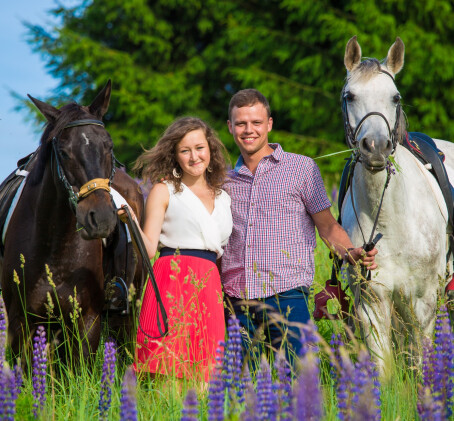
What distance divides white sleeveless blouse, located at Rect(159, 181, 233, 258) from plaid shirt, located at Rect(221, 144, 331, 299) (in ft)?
0.89

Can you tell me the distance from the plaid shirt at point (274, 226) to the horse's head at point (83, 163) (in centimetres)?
100

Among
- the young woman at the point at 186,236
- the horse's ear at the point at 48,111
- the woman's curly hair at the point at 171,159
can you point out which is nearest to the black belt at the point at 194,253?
the young woman at the point at 186,236

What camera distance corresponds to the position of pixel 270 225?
14.1 ft

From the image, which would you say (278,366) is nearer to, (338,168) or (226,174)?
(226,174)

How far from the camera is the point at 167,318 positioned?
3.59 metres

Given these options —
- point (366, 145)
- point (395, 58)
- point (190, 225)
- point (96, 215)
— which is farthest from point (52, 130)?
point (395, 58)

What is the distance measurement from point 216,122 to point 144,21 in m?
4.47

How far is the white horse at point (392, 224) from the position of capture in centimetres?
407

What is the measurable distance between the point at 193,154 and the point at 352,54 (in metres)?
1.34

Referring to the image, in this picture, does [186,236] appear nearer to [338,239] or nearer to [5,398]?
[338,239]

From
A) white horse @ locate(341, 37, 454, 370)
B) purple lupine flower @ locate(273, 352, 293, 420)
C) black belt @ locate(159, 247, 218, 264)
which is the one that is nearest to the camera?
purple lupine flower @ locate(273, 352, 293, 420)

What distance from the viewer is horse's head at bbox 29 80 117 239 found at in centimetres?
353

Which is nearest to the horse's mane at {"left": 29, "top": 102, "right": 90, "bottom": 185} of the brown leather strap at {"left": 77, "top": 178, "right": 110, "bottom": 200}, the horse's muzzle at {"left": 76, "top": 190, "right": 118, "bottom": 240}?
the brown leather strap at {"left": 77, "top": 178, "right": 110, "bottom": 200}

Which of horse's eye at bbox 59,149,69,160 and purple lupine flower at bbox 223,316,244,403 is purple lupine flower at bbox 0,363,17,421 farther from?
horse's eye at bbox 59,149,69,160
